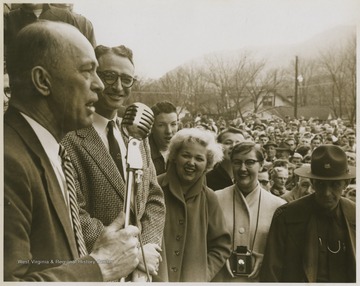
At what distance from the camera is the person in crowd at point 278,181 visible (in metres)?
3.40

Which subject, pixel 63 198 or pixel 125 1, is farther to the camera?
pixel 125 1

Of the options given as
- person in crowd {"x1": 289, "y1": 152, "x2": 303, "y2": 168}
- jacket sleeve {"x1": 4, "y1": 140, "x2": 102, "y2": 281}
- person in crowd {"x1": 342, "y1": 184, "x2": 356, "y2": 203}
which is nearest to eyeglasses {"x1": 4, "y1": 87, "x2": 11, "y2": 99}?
jacket sleeve {"x1": 4, "y1": 140, "x2": 102, "y2": 281}

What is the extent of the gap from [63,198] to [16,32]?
0.97m

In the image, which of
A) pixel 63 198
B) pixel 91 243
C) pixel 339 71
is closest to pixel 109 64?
pixel 63 198

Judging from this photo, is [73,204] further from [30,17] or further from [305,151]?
[305,151]

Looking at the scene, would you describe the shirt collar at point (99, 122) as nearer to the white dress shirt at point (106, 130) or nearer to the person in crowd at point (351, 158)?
the white dress shirt at point (106, 130)

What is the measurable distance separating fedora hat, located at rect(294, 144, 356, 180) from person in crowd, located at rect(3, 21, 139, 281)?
41.4 inches

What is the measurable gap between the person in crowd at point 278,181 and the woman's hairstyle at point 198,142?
12.7 inches

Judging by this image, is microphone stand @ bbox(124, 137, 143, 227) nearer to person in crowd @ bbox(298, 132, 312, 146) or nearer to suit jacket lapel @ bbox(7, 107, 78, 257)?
suit jacket lapel @ bbox(7, 107, 78, 257)

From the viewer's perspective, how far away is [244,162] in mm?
3400

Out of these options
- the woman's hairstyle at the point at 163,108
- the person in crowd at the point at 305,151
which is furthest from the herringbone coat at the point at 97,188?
the person in crowd at the point at 305,151

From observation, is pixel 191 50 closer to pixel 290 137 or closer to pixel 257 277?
pixel 290 137

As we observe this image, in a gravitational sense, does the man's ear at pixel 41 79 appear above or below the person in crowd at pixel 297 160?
above

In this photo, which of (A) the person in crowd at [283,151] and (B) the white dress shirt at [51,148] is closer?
(B) the white dress shirt at [51,148]
